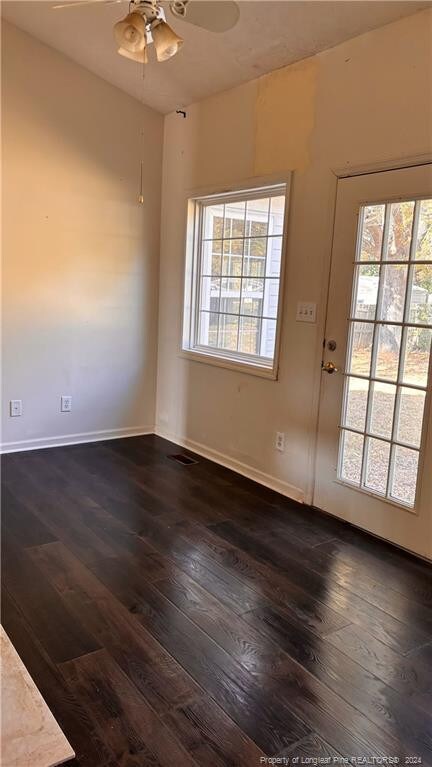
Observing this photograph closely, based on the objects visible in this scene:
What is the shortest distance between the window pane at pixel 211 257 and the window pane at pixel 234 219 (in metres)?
0.13

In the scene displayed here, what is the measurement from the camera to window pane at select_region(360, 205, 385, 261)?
2.77 meters

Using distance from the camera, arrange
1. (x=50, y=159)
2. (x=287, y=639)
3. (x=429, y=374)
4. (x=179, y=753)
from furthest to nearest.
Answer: (x=50, y=159) → (x=429, y=374) → (x=287, y=639) → (x=179, y=753)

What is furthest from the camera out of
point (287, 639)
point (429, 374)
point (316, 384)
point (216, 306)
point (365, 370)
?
point (216, 306)

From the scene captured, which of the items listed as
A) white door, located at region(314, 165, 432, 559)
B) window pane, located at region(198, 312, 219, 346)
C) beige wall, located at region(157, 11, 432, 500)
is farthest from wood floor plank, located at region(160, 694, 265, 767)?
window pane, located at region(198, 312, 219, 346)

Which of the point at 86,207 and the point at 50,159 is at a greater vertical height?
the point at 50,159

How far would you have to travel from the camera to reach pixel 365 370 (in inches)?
114

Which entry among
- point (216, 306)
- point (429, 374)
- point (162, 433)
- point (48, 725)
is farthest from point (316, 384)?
point (48, 725)

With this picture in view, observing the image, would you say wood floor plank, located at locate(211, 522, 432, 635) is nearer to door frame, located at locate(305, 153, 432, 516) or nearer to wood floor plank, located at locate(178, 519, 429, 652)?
wood floor plank, located at locate(178, 519, 429, 652)

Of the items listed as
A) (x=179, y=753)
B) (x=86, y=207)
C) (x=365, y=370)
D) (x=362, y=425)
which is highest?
(x=86, y=207)

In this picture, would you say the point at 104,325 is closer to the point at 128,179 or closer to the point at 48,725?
the point at 128,179

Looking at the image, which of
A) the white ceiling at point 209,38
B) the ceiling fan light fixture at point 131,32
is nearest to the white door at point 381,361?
the white ceiling at point 209,38

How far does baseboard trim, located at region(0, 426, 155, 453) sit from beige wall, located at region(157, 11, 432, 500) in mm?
290

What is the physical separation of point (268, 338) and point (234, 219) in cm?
95

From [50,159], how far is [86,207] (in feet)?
1.32
